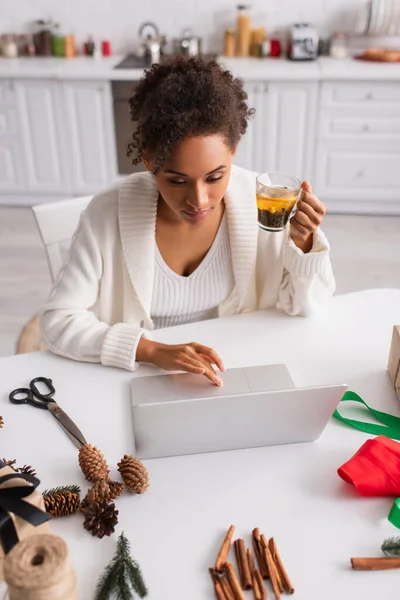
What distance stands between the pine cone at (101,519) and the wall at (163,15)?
3617mm

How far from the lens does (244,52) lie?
375 cm

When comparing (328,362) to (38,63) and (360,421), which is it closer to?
(360,421)

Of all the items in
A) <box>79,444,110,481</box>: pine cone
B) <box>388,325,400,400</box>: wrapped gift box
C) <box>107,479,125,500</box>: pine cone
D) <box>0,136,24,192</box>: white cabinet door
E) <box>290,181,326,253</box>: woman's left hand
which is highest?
<box>290,181,326,253</box>: woman's left hand

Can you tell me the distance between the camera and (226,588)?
2.57 ft

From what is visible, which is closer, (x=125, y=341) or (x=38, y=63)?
(x=125, y=341)

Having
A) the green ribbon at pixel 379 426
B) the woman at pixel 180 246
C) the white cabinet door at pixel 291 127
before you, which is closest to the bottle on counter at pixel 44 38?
the white cabinet door at pixel 291 127

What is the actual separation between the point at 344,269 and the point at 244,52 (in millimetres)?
1587

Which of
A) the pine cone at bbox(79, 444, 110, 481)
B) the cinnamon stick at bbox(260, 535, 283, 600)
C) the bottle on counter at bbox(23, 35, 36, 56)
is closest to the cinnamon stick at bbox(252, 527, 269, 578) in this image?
the cinnamon stick at bbox(260, 535, 283, 600)

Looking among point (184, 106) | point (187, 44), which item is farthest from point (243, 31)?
point (184, 106)

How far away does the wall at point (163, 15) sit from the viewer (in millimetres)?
3732

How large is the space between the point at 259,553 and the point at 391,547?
0.19 metres

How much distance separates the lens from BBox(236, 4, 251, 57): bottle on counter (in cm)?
365

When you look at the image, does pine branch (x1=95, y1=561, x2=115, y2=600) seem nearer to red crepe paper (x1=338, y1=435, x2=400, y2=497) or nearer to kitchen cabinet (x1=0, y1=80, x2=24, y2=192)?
red crepe paper (x1=338, y1=435, x2=400, y2=497)

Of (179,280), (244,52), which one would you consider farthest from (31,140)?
(179,280)
